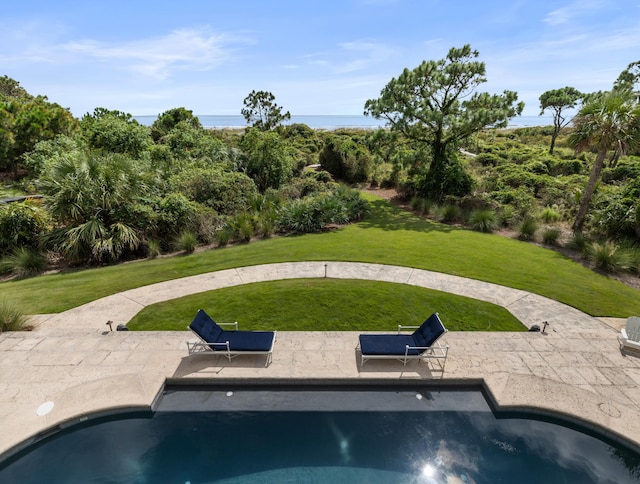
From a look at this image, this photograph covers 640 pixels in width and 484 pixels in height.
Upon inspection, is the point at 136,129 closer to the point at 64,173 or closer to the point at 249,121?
the point at 64,173

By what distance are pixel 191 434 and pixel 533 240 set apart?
1592cm

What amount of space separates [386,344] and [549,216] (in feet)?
47.6

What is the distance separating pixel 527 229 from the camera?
15297mm

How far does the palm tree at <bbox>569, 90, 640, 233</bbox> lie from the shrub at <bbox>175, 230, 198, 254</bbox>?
17.1 meters

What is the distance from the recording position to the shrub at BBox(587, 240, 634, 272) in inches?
465

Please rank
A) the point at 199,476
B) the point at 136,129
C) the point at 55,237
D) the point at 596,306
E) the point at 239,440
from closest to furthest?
the point at 199,476
the point at 239,440
the point at 596,306
the point at 55,237
the point at 136,129

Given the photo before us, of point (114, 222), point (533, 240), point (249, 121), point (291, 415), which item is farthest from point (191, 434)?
point (249, 121)

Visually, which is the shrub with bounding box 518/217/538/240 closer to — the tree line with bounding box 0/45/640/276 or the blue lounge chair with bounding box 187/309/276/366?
the tree line with bounding box 0/45/640/276

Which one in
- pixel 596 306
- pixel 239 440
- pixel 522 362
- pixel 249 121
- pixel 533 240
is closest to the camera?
pixel 239 440

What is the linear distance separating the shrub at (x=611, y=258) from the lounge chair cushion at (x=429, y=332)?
928 centimetres

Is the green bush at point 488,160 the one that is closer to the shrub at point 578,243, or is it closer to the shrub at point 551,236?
the shrub at point 551,236

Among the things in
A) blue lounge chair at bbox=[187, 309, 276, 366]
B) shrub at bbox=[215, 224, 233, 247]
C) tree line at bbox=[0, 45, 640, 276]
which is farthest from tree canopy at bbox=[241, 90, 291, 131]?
blue lounge chair at bbox=[187, 309, 276, 366]

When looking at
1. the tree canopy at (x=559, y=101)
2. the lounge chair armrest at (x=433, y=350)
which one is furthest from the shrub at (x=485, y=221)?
the tree canopy at (x=559, y=101)

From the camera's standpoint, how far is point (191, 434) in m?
5.77
